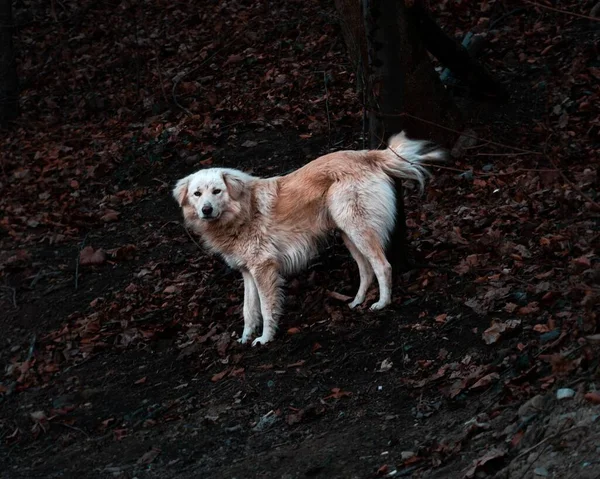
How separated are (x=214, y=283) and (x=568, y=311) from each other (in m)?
4.19

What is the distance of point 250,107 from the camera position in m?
12.7

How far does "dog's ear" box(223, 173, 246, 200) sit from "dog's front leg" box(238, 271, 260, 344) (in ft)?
2.46

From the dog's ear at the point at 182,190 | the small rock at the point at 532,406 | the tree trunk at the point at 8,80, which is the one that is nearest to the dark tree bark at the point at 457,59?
the dog's ear at the point at 182,190

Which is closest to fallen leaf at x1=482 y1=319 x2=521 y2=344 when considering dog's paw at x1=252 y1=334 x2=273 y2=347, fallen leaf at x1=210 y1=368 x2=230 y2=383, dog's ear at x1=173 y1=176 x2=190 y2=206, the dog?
the dog

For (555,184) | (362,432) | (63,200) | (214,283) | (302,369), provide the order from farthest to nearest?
1. (63,200)
2. (214,283)
3. (555,184)
4. (302,369)
5. (362,432)

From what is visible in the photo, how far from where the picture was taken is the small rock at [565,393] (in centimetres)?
477

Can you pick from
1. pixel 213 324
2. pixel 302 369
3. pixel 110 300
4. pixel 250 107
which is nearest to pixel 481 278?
pixel 302 369

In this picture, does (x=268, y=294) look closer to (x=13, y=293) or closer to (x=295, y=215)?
(x=295, y=215)

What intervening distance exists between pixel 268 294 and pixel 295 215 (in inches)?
30.5

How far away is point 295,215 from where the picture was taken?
26.0 ft

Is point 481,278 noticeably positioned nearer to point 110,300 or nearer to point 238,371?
point 238,371

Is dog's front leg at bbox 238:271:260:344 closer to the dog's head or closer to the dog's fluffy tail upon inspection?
the dog's head

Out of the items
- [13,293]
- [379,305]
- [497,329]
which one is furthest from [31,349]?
[497,329]

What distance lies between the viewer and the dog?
7535 millimetres
